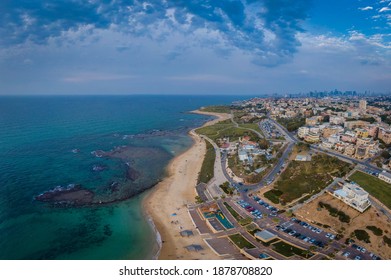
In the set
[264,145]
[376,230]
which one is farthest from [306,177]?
[264,145]

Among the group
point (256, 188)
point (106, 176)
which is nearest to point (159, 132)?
point (106, 176)

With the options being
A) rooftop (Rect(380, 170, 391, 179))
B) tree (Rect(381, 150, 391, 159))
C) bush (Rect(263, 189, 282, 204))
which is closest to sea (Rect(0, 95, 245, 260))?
bush (Rect(263, 189, 282, 204))

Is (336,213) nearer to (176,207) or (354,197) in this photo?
(354,197)

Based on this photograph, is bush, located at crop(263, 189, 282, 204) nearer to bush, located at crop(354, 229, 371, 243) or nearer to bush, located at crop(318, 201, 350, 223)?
bush, located at crop(318, 201, 350, 223)

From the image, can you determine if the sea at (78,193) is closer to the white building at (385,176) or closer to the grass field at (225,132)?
the grass field at (225,132)

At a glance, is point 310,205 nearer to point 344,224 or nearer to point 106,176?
point 344,224
